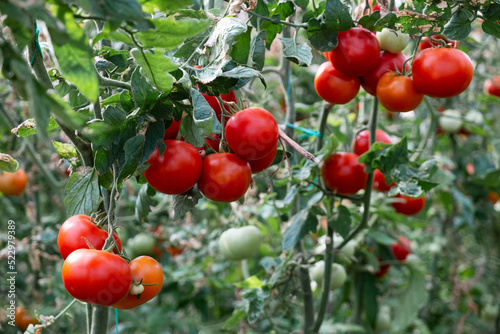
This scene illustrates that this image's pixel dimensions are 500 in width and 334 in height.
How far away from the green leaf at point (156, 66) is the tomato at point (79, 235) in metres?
0.21

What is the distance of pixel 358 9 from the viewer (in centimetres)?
82

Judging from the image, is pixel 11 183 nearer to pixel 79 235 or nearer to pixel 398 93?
pixel 79 235

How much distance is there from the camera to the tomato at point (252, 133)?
0.60 metres

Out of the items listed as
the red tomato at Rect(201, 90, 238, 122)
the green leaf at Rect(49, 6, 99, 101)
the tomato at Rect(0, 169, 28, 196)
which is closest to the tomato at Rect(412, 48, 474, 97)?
the red tomato at Rect(201, 90, 238, 122)

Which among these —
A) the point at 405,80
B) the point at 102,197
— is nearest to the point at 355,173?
the point at 405,80

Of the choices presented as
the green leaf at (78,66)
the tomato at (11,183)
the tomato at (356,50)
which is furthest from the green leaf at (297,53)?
the tomato at (11,183)

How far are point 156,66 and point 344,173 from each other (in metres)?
0.54

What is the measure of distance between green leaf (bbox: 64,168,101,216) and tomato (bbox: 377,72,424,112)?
1.61 feet

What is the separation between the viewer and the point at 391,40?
32.1 inches

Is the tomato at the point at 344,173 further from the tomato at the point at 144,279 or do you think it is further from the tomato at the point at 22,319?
the tomato at the point at 22,319

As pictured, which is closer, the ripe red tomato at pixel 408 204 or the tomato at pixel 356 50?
the tomato at pixel 356 50

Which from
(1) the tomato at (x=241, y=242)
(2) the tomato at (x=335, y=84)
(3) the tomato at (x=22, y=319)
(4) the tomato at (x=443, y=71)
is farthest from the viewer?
(3) the tomato at (x=22, y=319)

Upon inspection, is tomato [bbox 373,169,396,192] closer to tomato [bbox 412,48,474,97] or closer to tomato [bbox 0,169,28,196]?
tomato [bbox 412,48,474,97]

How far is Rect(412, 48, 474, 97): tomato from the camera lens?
0.72 meters
